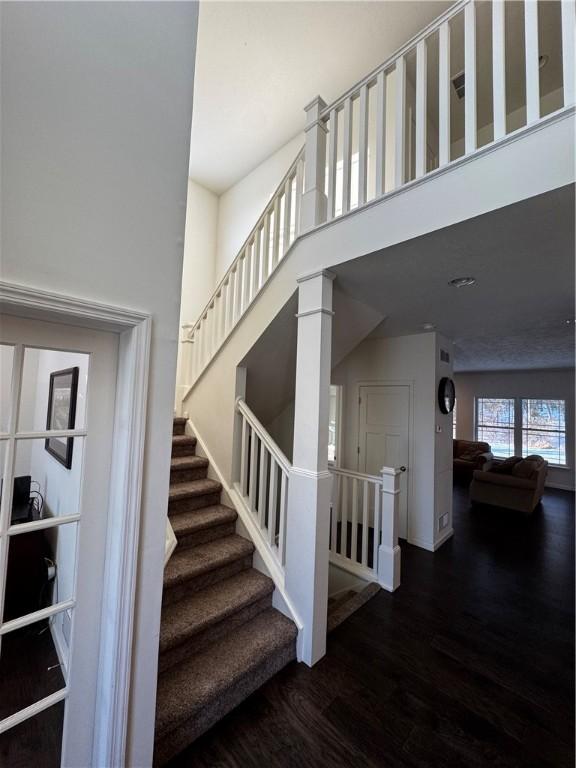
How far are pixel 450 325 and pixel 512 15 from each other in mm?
2483

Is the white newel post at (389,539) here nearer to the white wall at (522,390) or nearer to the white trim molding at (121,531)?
the white trim molding at (121,531)

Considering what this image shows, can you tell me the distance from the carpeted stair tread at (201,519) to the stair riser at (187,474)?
325mm

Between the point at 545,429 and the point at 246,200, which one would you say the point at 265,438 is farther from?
the point at 545,429

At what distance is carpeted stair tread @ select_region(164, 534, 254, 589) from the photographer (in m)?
1.98

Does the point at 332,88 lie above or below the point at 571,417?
above

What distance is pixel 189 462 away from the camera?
113 inches

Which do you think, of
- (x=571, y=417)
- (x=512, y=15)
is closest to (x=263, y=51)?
(x=512, y=15)

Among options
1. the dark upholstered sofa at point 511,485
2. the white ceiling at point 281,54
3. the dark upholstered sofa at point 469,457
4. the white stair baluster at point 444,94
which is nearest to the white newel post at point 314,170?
the white stair baluster at point 444,94

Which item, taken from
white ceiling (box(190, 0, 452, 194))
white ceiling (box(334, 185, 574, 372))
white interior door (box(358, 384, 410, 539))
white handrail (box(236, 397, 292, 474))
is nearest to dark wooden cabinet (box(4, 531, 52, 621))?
white handrail (box(236, 397, 292, 474))

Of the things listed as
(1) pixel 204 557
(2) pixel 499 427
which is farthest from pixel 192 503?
(2) pixel 499 427

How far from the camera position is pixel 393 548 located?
111 inches

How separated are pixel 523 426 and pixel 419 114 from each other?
26.2ft

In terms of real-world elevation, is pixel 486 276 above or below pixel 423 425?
above

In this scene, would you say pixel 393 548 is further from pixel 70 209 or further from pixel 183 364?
pixel 70 209
